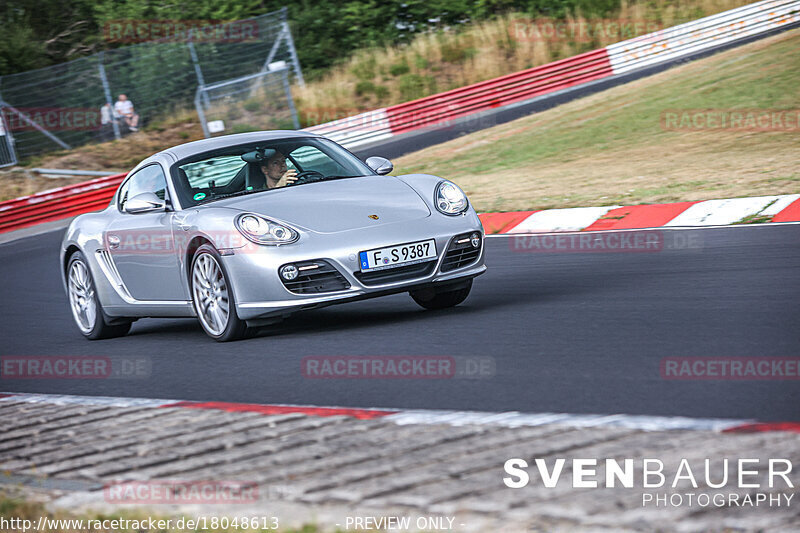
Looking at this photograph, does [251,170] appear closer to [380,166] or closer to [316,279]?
[380,166]

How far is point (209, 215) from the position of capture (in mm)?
7078

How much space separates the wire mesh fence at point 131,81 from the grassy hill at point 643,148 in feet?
21.7

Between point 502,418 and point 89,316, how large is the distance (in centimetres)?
529

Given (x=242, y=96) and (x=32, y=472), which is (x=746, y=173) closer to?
(x=32, y=472)

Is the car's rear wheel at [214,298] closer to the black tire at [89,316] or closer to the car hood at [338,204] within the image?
the car hood at [338,204]

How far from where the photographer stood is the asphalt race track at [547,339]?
4.62 metres

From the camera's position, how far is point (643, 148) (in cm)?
1648

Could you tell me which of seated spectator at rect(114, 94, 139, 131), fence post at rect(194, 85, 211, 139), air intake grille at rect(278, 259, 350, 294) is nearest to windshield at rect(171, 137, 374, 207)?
air intake grille at rect(278, 259, 350, 294)

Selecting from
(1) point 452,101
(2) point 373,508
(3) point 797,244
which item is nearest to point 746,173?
(3) point 797,244

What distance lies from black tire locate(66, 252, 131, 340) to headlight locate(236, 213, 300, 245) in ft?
7.30

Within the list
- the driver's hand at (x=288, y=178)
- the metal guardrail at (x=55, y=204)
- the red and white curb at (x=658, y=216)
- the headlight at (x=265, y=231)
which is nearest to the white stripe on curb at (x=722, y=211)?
the red and white curb at (x=658, y=216)

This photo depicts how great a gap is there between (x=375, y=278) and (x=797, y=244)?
3.54 m

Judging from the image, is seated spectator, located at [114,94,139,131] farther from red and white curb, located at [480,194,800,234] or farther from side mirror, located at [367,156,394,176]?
side mirror, located at [367,156,394,176]

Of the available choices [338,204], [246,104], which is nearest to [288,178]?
[338,204]
